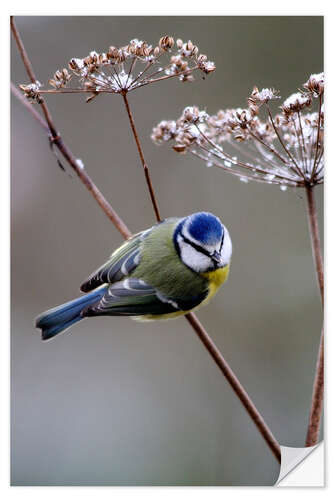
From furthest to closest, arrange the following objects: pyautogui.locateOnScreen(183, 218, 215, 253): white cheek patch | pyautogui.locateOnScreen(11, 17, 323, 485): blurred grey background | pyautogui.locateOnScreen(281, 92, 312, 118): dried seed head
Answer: pyautogui.locateOnScreen(11, 17, 323, 485): blurred grey background → pyautogui.locateOnScreen(183, 218, 215, 253): white cheek patch → pyautogui.locateOnScreen(281, 92, 312, 118): dried seed head

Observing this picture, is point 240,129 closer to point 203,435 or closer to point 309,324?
point 309,324

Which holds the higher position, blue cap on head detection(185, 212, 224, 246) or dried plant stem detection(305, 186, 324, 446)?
blue cap on head detection(185, 212, 224, 246)

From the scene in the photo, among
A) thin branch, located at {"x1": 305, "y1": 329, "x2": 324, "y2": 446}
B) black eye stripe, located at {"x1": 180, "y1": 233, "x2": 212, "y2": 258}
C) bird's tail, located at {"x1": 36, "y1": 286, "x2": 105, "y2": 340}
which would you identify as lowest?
thin branch, located at {"x1": 305, "y1": 329, "x2": 324, "y2": 446}

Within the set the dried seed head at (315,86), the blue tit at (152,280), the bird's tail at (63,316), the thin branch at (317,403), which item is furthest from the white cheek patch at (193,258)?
the dried seed head at (315,86)

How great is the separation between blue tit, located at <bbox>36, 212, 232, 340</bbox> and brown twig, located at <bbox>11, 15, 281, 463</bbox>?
5cm

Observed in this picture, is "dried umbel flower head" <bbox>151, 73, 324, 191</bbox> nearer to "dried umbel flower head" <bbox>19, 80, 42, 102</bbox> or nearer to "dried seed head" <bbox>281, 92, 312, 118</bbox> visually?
"dried seed head" <bbox>281, 92, 312, 118</bbox>

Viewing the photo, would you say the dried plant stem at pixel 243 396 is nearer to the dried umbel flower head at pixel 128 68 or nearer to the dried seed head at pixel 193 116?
the dried seed head at pixel 193 116

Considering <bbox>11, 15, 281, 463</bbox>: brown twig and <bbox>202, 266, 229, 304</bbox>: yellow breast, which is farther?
<bbox>202, 266, 229, 304</bbox>: yellow breast

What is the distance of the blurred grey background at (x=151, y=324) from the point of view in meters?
1.34

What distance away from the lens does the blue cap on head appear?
1.21m

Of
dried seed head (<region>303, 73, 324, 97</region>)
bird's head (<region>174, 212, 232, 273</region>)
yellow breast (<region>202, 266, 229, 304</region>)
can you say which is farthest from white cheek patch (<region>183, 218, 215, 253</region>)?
dried seed head (<region>303, 73, 324, 97</region>)
